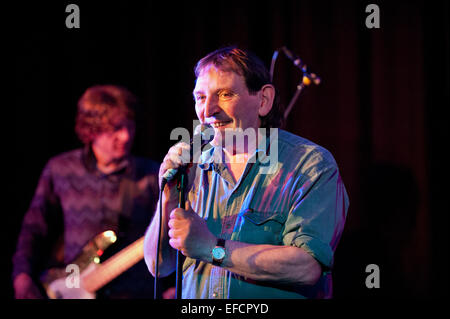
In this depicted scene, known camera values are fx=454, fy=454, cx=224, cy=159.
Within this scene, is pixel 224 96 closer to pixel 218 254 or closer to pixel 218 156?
pixel 218 156

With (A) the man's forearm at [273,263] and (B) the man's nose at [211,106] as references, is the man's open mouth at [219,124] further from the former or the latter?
(A) the man's forearm at [273,263]

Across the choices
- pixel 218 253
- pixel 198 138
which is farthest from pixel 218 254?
pixel 198 138

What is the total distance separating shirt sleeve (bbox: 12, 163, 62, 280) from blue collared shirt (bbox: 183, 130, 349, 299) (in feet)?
5.79

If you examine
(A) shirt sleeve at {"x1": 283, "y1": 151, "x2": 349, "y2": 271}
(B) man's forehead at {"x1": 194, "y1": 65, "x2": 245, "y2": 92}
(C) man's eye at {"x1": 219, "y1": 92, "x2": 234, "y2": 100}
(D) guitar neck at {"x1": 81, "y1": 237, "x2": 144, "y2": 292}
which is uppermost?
(B) man's forehead at {"x1": 194, "y1": 65, "x2": 245, "y2": 92}

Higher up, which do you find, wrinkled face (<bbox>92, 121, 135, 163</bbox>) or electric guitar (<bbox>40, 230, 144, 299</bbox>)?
wrinkled face (<bbox>92, 121, 135, 163</bbox>)

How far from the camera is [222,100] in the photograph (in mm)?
1783

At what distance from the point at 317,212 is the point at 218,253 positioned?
37 centimetres

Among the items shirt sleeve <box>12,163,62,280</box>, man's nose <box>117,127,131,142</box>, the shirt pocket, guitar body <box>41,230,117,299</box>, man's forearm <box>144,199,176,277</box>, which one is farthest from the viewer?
man's nose <box>117,127,131,142</box>

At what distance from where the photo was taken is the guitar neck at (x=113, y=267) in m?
2.93

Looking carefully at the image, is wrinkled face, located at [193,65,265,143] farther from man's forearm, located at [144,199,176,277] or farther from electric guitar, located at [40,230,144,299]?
electric guitar, located at [40,230,144,299]

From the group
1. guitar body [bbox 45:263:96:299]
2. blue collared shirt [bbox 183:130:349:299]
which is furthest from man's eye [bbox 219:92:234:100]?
guitar body [bbox 45:263:96:299]

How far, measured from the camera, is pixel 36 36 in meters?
3.46

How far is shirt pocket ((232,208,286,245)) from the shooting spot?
1631 mm
